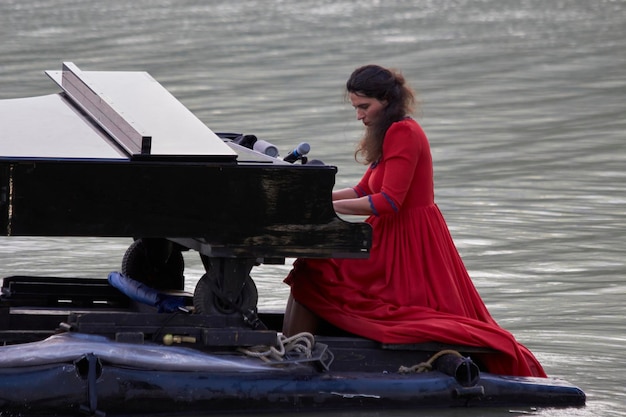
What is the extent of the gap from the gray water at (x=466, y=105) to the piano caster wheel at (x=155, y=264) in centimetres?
99

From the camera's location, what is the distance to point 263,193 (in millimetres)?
5340

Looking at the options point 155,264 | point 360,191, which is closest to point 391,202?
point 360,191

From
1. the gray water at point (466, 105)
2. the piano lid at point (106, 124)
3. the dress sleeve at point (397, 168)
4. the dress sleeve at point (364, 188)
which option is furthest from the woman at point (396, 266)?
the piano lid at point (106, 124)

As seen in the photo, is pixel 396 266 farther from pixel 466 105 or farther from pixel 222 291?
pixel 466 105

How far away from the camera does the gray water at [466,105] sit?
777 cm

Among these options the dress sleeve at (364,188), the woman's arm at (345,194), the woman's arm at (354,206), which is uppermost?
the dress sleeve at (364,188)

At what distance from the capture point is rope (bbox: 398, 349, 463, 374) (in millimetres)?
5629

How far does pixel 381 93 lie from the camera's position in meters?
5.75

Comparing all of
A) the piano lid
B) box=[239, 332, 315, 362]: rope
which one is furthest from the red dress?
the piano lid

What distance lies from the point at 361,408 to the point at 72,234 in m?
1.25

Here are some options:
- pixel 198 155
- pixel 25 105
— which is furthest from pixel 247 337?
pixel 25 105

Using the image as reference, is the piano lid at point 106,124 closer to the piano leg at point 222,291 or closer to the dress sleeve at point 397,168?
the piano leg at point 222,291

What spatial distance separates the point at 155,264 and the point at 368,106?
1.36 meters

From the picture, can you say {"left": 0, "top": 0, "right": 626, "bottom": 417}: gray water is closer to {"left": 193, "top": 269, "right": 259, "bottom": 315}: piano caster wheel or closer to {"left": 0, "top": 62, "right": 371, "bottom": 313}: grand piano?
{"left": 193, "top": 269, "right": 259, "bottom": 315}: piano caster wheel
